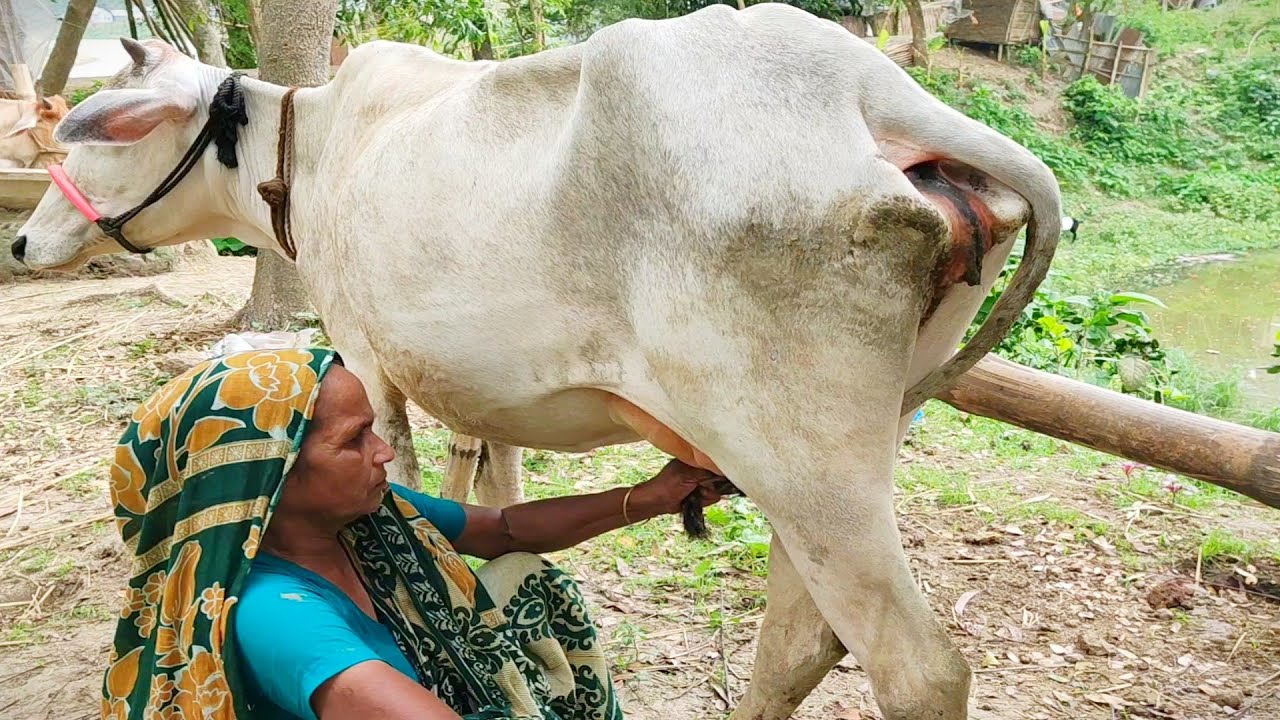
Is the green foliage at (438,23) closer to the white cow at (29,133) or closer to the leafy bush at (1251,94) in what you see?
the white cow at (29,133)

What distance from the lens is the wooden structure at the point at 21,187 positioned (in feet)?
25.9

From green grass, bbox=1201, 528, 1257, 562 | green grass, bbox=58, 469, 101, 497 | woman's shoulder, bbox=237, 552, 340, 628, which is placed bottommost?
green grass, bbox=58, 469, 101, 497

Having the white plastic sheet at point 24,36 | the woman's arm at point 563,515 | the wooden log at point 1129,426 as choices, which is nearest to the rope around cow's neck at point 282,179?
the woman's arm at point 563,515

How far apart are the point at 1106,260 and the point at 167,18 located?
10327 mm

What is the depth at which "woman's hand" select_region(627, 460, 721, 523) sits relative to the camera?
2.32 meters

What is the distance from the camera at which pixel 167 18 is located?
10.7 meters

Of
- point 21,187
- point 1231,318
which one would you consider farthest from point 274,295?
point 1231,318

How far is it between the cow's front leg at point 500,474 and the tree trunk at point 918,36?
14.0 meters

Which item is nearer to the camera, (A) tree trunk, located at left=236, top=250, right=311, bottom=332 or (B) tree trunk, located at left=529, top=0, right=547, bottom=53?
(A) tree trunk, located at left=236, top=250, right=311, bottom=332

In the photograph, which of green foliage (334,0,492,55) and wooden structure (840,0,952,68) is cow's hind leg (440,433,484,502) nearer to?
green foliage (334,0,492,55)

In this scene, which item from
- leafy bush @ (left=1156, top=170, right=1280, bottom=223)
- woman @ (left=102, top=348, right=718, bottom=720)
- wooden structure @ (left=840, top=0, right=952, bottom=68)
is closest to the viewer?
woman @ (left=102, top=348, right=718, bottom=720)

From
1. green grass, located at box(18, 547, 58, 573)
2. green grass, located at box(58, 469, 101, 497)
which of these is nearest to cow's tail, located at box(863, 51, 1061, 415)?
green grass, located at box(18, 547, 58, 573)

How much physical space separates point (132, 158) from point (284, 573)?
2118 millimetres

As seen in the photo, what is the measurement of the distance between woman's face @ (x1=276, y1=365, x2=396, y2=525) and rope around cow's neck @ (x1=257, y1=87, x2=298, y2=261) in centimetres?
151
